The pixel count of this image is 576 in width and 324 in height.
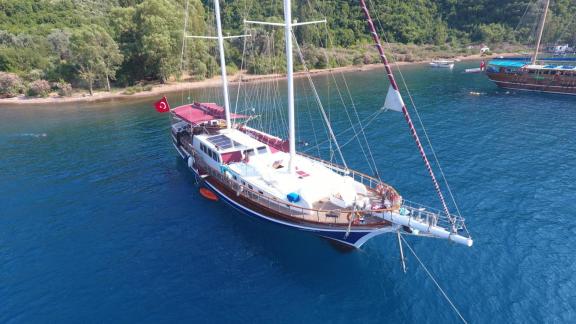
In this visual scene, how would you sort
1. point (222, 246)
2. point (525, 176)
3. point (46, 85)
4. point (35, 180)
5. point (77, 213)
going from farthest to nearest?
point (46, 85) → point (35, 180) → point (525, 176) → point (77, 213) → point (222, 246)

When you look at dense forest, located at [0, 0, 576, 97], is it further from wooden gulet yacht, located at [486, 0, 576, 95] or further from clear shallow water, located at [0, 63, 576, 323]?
wooden gulet yacht, located at [486, 0, 576, 95]

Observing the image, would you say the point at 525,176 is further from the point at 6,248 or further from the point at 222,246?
the point at 6,248

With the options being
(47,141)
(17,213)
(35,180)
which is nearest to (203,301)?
(17,213)

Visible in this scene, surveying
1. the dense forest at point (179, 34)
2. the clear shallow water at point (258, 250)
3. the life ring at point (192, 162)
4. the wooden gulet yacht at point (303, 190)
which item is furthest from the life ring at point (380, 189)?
the dense forest at point (179, 34)

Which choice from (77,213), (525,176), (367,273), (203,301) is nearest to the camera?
(203,301)

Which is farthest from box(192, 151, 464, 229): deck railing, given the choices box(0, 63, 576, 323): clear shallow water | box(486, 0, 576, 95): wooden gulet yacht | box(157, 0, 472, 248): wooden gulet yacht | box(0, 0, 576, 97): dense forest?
box(486, 0, 576, 95): wooden gulet yacht

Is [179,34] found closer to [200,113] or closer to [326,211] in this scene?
[200,113]

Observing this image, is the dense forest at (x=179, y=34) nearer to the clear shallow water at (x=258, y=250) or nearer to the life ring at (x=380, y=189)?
the clear shallow water at (x=258, y=250)
